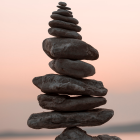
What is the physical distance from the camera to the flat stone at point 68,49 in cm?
801

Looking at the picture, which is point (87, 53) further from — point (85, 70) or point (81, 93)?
point (81, 93)

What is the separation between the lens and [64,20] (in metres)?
8.52

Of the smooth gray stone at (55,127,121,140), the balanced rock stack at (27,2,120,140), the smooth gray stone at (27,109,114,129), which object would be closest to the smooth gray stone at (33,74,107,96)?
the balanced rock stack at (27,2,120,140)

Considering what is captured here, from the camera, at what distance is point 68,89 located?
7.80 meters

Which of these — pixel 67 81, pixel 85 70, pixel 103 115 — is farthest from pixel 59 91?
pixel 103 115

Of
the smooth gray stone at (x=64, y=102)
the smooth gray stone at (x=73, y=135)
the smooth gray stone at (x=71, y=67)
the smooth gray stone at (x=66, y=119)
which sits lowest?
the smooth gray stone at (x=73, y=135)

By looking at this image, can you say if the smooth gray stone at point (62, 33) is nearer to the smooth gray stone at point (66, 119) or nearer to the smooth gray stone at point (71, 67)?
the smooth gray stone at point (71, 67)

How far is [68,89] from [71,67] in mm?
655

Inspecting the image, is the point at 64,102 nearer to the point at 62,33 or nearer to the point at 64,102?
the point at 64,102

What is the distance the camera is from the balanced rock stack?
8.00 meters

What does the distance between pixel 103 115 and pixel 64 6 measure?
344cm

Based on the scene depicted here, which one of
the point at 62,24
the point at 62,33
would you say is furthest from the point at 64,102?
the point at 62,24

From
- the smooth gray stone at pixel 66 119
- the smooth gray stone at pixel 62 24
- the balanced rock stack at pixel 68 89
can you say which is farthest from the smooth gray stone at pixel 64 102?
the smooth gray stone at pixel 62 24

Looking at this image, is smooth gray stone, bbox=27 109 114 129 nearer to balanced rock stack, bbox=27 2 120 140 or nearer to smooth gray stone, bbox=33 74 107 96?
balanced rock stack, bbox=27 2 120 140
